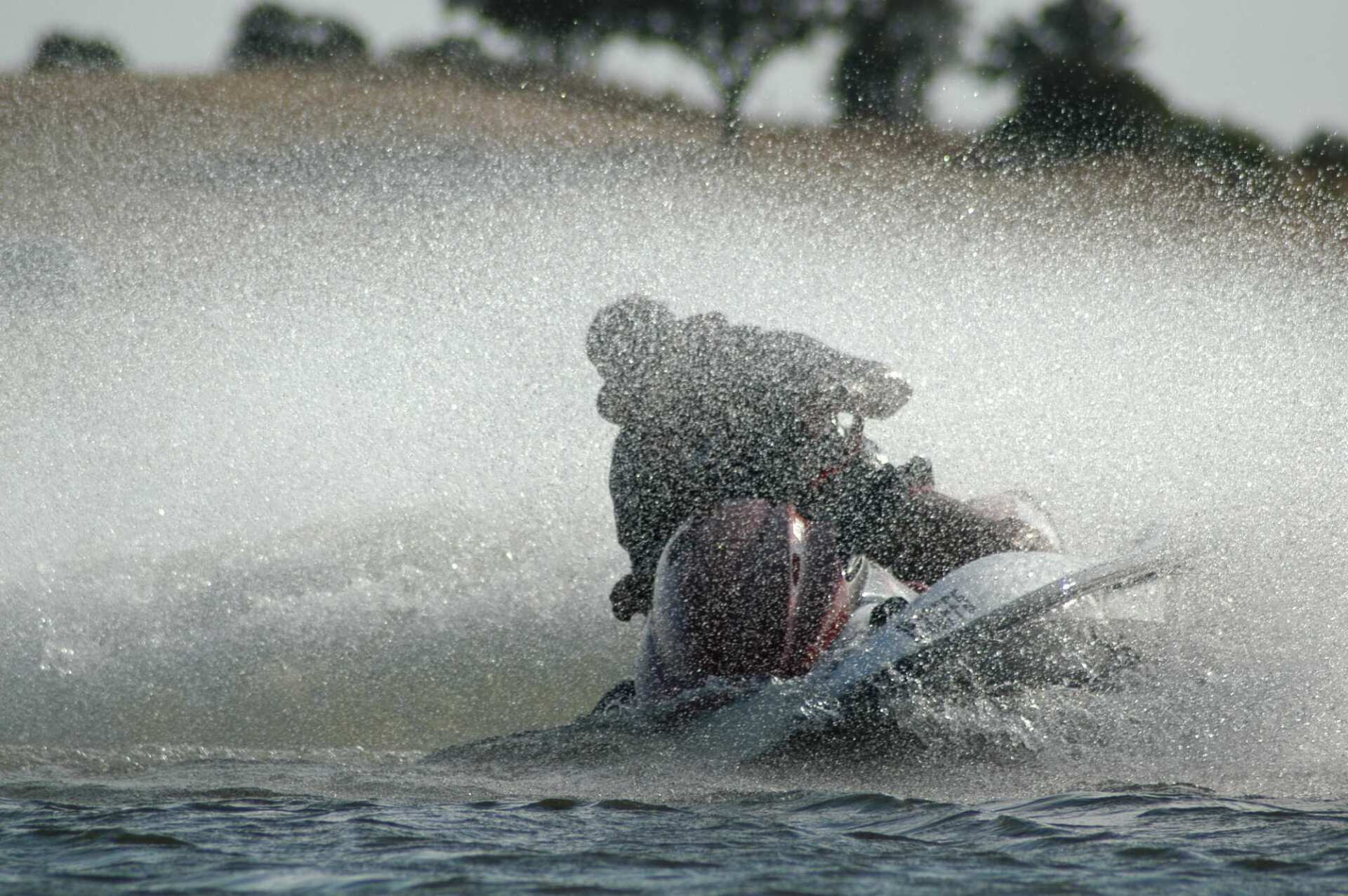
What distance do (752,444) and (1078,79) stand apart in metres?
17.4

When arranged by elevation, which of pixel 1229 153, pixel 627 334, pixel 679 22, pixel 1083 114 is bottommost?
pixel 627 334

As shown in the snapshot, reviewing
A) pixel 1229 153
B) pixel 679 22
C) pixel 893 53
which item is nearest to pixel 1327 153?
pixel 1229 153

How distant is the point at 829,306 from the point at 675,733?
635 centimetres

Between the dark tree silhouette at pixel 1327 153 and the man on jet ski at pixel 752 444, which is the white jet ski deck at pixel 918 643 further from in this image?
the dark tree silhouette at pixel 1327 153

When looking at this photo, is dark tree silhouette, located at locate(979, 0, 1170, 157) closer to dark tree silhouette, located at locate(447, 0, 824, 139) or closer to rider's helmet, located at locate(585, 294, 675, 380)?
dark tree silhouette, located at locate(447, 0, 824, 139)

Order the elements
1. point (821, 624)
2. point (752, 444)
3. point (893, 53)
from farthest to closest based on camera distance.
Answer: point (893, 53) → point (752, 444) → point (821, 624)

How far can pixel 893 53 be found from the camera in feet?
68.4

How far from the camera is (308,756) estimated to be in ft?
16.0

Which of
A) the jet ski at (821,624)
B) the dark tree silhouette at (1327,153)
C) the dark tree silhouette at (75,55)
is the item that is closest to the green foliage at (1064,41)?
the dark tree silhouette at (1327,153)

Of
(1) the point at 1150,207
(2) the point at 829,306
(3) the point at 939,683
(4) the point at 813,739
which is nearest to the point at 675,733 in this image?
(4) the point at 813,739

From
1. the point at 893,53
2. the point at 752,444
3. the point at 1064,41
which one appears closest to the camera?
the point at 752,444

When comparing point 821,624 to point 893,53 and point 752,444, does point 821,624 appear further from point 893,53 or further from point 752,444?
point 893,53

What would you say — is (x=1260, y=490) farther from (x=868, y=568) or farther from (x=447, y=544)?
(x=447, y=544)

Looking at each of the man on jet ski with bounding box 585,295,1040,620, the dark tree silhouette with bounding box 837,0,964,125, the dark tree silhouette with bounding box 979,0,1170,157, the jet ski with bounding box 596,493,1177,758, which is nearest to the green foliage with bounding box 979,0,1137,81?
the dark tree silhouette with bounding box 979,0,1170,157
